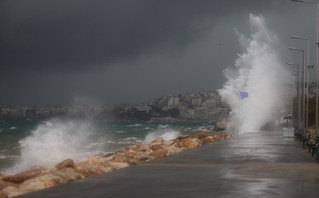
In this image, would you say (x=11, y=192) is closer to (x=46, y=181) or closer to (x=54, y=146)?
(x=46, y=181)

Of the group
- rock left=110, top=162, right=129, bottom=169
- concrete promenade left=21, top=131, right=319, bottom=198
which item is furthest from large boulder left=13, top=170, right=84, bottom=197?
rock left=110, top=162, right=129, bottom=169

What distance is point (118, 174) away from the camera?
16.0 meters

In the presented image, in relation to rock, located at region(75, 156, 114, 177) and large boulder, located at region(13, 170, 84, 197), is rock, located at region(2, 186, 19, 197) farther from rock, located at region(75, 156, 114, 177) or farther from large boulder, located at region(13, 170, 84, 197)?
rock, located at region(75, 156, 114, 177)

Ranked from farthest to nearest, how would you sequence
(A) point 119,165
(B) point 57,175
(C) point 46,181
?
(A) point 119,165 < (B) point 57,175 < (C) point 46,181

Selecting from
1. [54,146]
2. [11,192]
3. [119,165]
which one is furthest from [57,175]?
[54,146]

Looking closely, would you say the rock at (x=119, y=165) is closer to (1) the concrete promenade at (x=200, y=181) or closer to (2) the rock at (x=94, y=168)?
(2) the rock at (x=94, y=168)

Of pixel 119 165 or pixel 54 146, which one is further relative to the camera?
pixel 54 146

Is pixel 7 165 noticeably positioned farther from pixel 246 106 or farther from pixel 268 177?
pixel 246 106

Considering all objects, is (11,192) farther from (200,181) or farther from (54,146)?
(54,146)

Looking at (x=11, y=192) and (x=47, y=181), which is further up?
(x=47, y=181)

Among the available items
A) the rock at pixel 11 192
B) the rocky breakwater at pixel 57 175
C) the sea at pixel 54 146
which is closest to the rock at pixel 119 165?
the rocky breakwater at pixel 57 175

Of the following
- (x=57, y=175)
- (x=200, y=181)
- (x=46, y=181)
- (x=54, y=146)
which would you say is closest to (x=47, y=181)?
(x=46, y=181)

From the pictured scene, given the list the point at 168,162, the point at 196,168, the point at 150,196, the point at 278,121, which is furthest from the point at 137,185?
the point at 278,121

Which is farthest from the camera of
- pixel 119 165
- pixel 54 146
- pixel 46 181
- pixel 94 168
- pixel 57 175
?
pixel 54 146
